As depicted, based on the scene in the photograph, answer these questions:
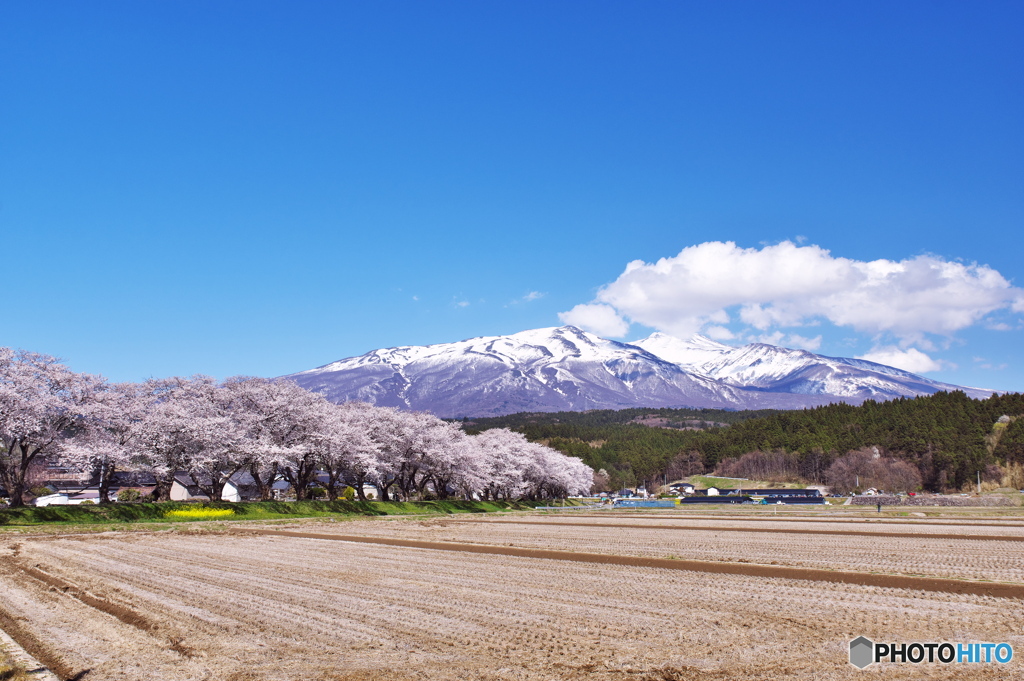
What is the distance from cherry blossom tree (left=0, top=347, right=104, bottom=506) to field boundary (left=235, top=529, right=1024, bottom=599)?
27.7 meters

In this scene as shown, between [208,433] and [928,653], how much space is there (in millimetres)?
57423

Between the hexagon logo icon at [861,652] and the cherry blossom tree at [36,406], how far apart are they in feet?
169

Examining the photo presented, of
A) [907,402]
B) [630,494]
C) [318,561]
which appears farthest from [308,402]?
[907,402]

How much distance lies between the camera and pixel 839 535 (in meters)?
41.9

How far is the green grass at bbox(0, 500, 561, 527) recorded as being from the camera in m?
46.6

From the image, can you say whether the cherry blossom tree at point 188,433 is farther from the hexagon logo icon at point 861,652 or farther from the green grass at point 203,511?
the hexagon logo icon at point 861,652

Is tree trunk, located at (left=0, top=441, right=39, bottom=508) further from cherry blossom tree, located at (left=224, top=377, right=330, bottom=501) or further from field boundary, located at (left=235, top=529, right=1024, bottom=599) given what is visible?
field boundary, located at (left=235, top=529, right=1024, bottom=599)

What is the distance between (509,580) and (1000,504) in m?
105

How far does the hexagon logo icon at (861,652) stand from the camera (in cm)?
1172

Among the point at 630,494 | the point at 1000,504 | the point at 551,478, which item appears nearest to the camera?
the point at 1000,504

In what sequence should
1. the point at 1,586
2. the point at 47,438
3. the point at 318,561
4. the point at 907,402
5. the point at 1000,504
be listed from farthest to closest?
the point at 907,402 → the point at 1000,504 → the point at 47,438 → the point at 318,561 → the point at 1,586

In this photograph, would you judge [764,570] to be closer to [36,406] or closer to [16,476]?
[36,406]

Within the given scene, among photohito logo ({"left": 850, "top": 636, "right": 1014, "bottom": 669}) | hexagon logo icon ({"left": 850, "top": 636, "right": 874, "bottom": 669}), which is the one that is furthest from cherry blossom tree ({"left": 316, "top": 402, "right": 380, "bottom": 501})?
photohito logo ({"left": 850, "top": 636, "right": 1014, "bottom": 669})

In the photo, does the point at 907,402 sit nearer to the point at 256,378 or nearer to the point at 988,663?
the point at 256,378
